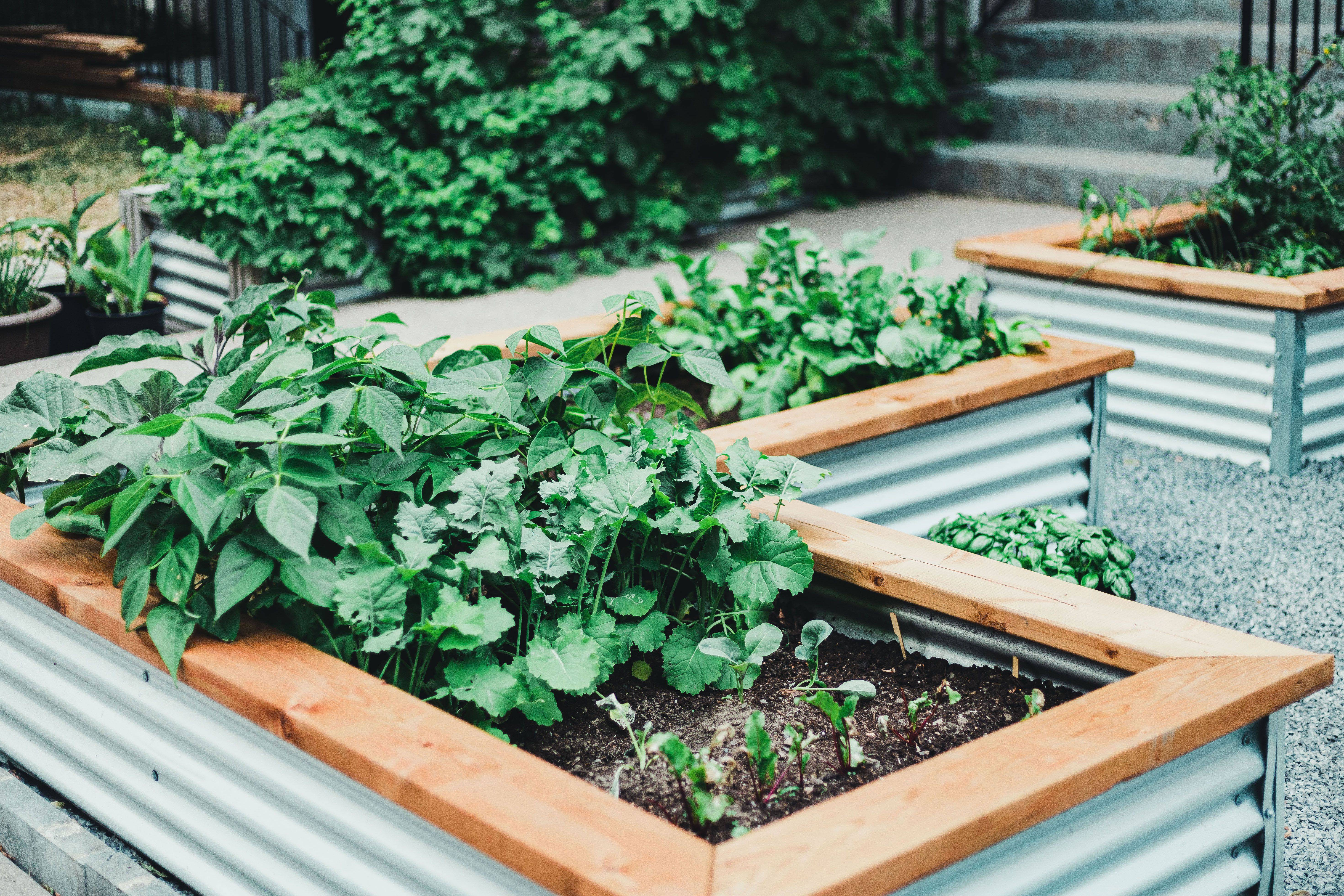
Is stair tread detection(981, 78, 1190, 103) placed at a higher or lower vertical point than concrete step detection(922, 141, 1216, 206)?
higher

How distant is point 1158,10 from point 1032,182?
1640 millimetres

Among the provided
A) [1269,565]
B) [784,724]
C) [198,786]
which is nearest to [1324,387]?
[1269,565]

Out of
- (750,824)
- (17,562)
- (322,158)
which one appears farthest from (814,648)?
(322,158)

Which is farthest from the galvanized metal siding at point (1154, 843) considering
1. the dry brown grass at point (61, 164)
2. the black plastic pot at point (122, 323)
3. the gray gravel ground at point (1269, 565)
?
the dry brown grass at point (61, 164)

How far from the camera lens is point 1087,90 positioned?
7094 millimetres

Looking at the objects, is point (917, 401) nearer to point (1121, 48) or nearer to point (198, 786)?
point (198, 786)

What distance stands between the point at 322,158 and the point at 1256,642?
4500mm

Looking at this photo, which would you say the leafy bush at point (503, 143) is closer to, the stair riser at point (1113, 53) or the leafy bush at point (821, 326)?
the stair riser at point (1113, 53)

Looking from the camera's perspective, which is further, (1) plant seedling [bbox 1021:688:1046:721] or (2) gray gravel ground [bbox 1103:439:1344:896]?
(2) gray gravel ground [bbox 1103:439:1344:896]

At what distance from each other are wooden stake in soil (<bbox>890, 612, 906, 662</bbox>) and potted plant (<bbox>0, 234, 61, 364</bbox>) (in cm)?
342

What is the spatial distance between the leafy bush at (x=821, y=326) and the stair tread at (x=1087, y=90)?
3619 millimetres

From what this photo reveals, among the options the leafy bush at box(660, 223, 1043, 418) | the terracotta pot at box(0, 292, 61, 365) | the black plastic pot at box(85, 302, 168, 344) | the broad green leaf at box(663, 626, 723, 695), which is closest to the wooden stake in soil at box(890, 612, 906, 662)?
the broad green leaf at box(663, 626, 723, 695)

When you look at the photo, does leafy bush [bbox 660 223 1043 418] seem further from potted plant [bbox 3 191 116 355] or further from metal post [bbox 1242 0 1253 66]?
potted plant [bbox 3 191 116 355]

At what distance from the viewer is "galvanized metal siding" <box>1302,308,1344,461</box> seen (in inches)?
152
